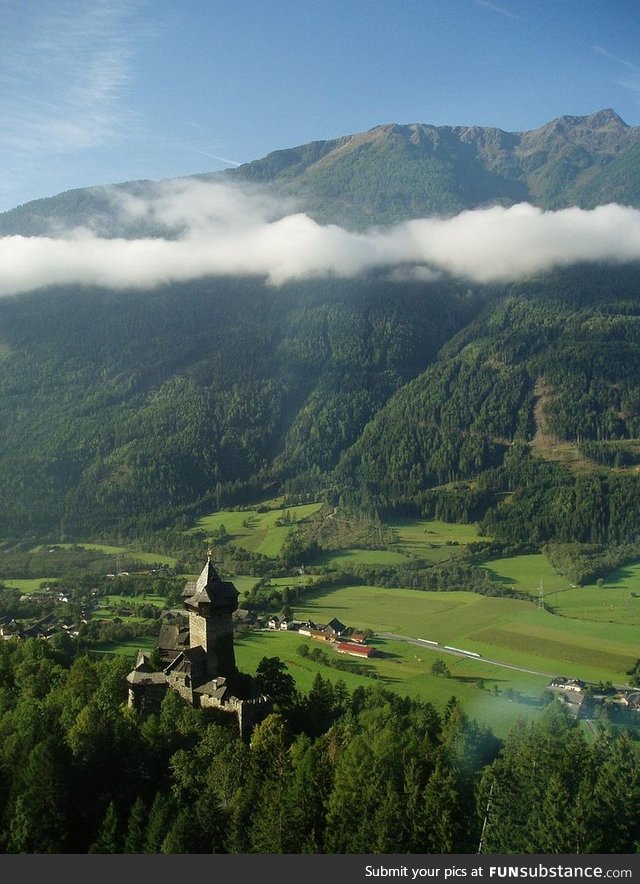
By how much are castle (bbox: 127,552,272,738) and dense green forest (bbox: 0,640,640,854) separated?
182 cm

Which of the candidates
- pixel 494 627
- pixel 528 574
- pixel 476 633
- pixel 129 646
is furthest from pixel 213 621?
pixel 528 574

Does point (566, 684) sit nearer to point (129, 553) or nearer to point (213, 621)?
point (213, 621)

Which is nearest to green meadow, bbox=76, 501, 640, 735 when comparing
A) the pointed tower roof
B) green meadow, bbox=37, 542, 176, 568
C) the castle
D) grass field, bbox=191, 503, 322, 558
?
grass field, bbox=191, 503, 322, 558

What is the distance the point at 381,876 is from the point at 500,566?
95410 mm

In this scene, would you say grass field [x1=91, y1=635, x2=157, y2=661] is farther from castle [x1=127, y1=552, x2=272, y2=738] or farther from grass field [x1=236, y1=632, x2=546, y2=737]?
castle [x1=127, y1=552, x2=272, y2=738]

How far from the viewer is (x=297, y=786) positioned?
3988 cm

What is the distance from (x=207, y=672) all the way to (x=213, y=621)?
11.1 feet

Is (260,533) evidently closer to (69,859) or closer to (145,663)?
(145,663)

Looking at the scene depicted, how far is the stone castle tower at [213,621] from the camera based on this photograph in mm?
53906

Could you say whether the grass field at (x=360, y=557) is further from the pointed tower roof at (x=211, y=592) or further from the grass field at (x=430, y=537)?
the pointed tower roof at (x=211, y=592)

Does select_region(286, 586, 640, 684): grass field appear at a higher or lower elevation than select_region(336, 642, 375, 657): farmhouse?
lower

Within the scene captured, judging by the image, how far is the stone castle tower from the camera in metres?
53.9

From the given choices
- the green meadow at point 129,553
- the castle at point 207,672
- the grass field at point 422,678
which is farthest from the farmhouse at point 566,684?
the green meadow at point 129,553

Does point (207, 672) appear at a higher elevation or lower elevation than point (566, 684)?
higher
